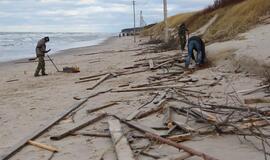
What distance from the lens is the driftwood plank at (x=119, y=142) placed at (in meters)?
5.89

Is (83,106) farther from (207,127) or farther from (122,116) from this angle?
(207,127)

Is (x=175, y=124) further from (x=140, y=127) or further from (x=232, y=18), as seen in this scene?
(x=232, y=18)

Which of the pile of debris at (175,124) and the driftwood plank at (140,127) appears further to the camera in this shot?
the driftwood plank at (140,127)

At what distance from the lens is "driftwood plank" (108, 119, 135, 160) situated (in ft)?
19.3

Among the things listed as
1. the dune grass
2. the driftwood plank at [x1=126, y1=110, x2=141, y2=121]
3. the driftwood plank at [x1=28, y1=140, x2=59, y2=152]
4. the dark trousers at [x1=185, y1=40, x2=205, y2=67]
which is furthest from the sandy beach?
the dune grass

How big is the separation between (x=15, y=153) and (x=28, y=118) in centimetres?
288

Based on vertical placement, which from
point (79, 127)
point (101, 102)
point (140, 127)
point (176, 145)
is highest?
point (176, 145)

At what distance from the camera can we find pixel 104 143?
689cm

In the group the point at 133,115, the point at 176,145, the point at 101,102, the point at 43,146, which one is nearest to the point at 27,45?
the point at 101,102

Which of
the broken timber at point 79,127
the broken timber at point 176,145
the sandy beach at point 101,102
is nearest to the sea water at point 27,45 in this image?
the sandy beach at point 101,102

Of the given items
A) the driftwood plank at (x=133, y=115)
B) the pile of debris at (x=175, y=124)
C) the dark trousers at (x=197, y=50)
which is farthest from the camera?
the dark trousers at (x=197, y=50)

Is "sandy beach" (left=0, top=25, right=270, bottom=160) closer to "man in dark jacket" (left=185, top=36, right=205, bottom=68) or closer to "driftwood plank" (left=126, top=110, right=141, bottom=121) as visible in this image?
"driftwood plank" (left=126, top=110, right=141, bottom=121)

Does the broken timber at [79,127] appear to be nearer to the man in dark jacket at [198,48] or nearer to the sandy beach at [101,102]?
the sandy beach at [101,102]

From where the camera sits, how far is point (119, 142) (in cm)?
654
